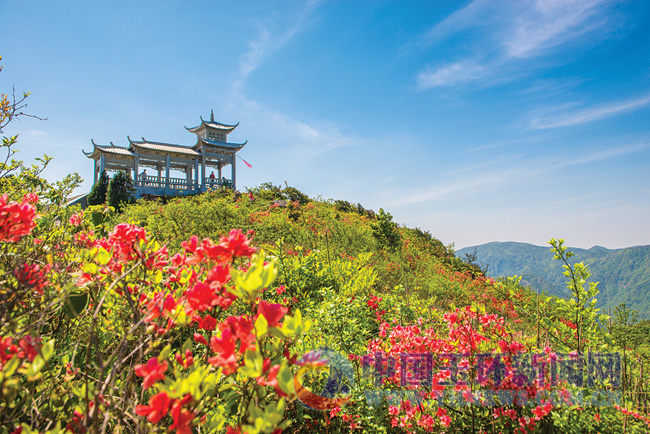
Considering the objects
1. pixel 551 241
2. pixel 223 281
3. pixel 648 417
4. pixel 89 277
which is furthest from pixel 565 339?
pixel 89 277

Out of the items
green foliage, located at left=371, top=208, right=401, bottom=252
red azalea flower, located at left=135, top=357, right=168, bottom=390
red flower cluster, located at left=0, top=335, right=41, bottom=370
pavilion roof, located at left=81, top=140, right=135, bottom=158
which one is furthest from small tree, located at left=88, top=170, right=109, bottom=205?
red azalea flower, located at left=135, top=357, right=168, bottom=390

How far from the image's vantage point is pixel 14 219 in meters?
1.01

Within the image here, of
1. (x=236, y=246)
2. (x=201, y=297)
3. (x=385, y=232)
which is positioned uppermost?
(x=385, y=232)

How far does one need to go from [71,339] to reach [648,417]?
290 cm

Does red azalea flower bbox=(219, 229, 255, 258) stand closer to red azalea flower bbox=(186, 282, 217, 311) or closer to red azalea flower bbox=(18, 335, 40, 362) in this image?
red azalea flower bbox=(186, 282, 217, 311)

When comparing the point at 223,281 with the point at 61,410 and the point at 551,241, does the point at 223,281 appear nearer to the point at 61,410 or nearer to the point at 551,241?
the point at 61,410

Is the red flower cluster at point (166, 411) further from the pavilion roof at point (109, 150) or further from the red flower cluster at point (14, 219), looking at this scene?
the pavilion roof at point (109, 150)

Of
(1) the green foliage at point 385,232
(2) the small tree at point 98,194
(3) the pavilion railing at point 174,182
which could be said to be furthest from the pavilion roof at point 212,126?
(1) the green foliage at point 385,232

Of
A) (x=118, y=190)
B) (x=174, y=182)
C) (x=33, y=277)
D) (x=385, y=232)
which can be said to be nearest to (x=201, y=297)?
(x=33, y=277)

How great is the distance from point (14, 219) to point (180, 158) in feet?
77.4

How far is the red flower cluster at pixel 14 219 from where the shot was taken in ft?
3.26

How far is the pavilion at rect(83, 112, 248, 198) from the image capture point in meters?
19.7

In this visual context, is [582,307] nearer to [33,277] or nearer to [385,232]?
[33,277]

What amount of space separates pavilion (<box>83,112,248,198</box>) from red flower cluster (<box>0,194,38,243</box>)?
19.4m
